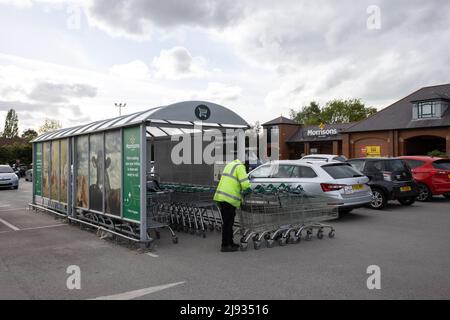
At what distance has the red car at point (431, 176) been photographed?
14.7 meters

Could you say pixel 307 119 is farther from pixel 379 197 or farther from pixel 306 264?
pixel 306 264

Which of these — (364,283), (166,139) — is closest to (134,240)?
(364,283)

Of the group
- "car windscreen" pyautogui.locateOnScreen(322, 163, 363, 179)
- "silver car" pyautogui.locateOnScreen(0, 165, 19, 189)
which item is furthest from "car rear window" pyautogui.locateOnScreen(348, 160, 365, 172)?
"silver car" pyautogui.locateOnScreen(0, 165, 19, 189)

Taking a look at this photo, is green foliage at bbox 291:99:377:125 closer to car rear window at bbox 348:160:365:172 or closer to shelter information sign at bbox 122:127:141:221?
car rear window at bbox 348:160:365:172

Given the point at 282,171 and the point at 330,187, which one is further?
the point at 282,171

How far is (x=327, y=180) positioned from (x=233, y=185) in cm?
390

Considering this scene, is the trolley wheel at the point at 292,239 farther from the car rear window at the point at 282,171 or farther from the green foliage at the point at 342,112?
the green foliage at the point at 342,112

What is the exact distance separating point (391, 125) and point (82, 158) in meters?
32.9

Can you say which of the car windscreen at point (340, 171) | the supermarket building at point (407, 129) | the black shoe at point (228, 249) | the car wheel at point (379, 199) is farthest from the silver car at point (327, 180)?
the supermarket building at point (407, 129)

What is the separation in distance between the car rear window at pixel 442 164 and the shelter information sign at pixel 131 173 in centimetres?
1170

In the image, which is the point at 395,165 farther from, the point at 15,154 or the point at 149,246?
the point at 15,154

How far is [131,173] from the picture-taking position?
8.05 meters

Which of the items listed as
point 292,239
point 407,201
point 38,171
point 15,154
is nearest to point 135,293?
point 292,239

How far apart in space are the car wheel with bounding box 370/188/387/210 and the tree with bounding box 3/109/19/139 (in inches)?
3658
